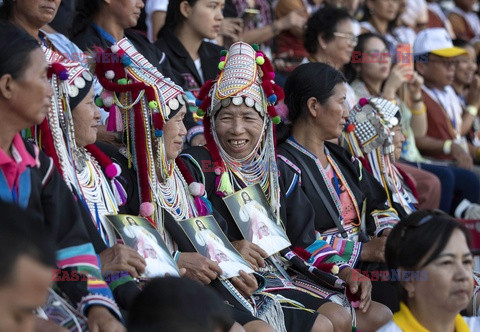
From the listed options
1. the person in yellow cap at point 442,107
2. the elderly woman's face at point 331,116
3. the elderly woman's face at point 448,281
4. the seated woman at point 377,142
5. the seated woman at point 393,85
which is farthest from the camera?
the person in yellow cap at point 442,107

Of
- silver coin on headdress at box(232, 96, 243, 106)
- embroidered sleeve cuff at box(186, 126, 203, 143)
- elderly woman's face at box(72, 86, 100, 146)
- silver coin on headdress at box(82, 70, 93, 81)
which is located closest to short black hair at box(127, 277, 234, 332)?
elderly woman's face at box(72, 86, 100, 146)

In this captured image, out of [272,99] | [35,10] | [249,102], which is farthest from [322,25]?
[35,10]

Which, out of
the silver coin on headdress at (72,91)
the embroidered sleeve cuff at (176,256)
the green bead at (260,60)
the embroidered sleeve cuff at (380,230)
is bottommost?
the embroidered sleeve cuff at (380,230)

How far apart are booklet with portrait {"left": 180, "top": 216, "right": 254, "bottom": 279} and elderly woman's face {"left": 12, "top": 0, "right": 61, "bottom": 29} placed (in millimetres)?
1309

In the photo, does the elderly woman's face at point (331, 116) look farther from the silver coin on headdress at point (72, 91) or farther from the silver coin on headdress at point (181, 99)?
the silver coin on headdress at point (72, 91)

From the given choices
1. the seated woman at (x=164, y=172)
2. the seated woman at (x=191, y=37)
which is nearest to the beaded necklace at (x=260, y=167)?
the seated woman at (x=164, y=172)

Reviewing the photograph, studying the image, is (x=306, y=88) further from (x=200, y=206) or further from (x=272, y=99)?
(x=200, y=206)

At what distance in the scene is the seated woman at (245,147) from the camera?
163 inches

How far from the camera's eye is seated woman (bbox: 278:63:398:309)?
4316 mm

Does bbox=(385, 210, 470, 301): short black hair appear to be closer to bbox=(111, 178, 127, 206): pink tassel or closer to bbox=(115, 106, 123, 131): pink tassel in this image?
bbox=(111, 178, 127, 206): pink tassel

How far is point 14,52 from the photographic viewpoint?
291 cm

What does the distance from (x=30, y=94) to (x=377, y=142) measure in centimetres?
261

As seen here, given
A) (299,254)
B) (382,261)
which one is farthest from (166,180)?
(382,261)

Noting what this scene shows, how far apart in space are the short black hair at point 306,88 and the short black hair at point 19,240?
8.27 ft
